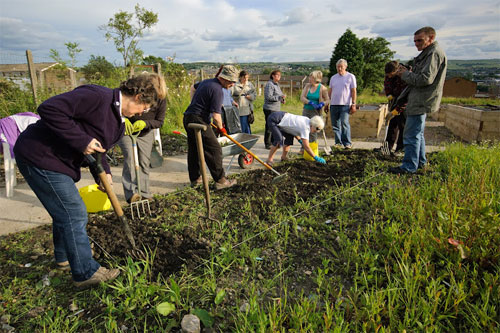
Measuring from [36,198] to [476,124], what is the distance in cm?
866

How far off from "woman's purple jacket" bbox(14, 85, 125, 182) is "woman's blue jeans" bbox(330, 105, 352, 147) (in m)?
4.90

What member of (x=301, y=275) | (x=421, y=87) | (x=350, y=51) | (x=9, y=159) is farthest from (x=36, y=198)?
(x=350, y=51)

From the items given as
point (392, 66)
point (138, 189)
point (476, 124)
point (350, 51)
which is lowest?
point (138, 189)

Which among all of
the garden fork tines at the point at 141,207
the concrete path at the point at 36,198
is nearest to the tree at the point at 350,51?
the concrete path at the point at 36,198

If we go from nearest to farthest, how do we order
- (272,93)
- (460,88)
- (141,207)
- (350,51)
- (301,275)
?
(301,275)
(141,207)
(272,93)
(350,51)
(460,88)

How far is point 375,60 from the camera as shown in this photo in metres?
35.2

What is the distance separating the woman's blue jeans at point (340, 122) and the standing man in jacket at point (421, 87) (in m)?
1.85

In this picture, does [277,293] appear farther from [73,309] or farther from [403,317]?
[73,309]

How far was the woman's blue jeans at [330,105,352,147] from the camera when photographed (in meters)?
6.06

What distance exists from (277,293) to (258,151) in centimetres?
445

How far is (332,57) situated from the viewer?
26.0m

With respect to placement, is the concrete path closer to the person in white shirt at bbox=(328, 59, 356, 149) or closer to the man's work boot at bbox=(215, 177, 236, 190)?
the man's work boot at bbox=(215, 177, 236, 190)

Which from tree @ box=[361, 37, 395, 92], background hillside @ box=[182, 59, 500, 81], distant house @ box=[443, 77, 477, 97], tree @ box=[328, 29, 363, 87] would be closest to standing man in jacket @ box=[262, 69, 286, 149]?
background hillside @ box=[182, 59, 500, 81]

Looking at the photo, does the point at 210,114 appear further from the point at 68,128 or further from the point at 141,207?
the point at 68,128
